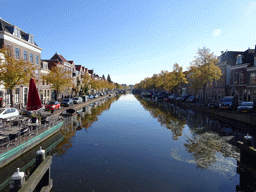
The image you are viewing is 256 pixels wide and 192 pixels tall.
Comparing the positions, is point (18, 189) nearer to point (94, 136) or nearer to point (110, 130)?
point (94, 136)

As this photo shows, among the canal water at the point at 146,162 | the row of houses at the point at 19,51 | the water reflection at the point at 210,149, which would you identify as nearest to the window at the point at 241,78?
the water reflection at the point at 210,149

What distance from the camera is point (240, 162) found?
360 inches

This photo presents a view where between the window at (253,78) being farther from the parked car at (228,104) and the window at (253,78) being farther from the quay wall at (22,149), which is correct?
the quay wall at (22,149)

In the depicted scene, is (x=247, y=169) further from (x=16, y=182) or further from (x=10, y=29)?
(x=10, y=29)

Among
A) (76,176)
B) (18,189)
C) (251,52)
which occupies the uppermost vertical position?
(251,52)

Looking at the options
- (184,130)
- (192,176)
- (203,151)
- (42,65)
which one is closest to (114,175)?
(192,176)

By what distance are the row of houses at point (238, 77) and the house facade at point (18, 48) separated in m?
36.6

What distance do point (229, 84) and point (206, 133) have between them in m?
32.2

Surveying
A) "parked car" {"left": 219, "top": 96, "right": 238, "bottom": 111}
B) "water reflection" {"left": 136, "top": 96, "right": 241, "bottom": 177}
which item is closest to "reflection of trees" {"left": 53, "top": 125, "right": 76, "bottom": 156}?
"water reflection" {"left": 136, "top": 96, "right": 241, "bottom": 177}

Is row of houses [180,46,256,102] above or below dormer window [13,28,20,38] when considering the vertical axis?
below

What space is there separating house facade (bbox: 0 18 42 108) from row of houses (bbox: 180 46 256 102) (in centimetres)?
3662

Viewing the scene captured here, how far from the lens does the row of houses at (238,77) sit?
109 ft

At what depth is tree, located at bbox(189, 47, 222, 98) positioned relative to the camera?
1357 inches

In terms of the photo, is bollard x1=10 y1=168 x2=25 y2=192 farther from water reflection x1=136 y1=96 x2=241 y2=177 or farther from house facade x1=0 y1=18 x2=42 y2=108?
house facade x1=0 y1=18 x2=42 y2=108
